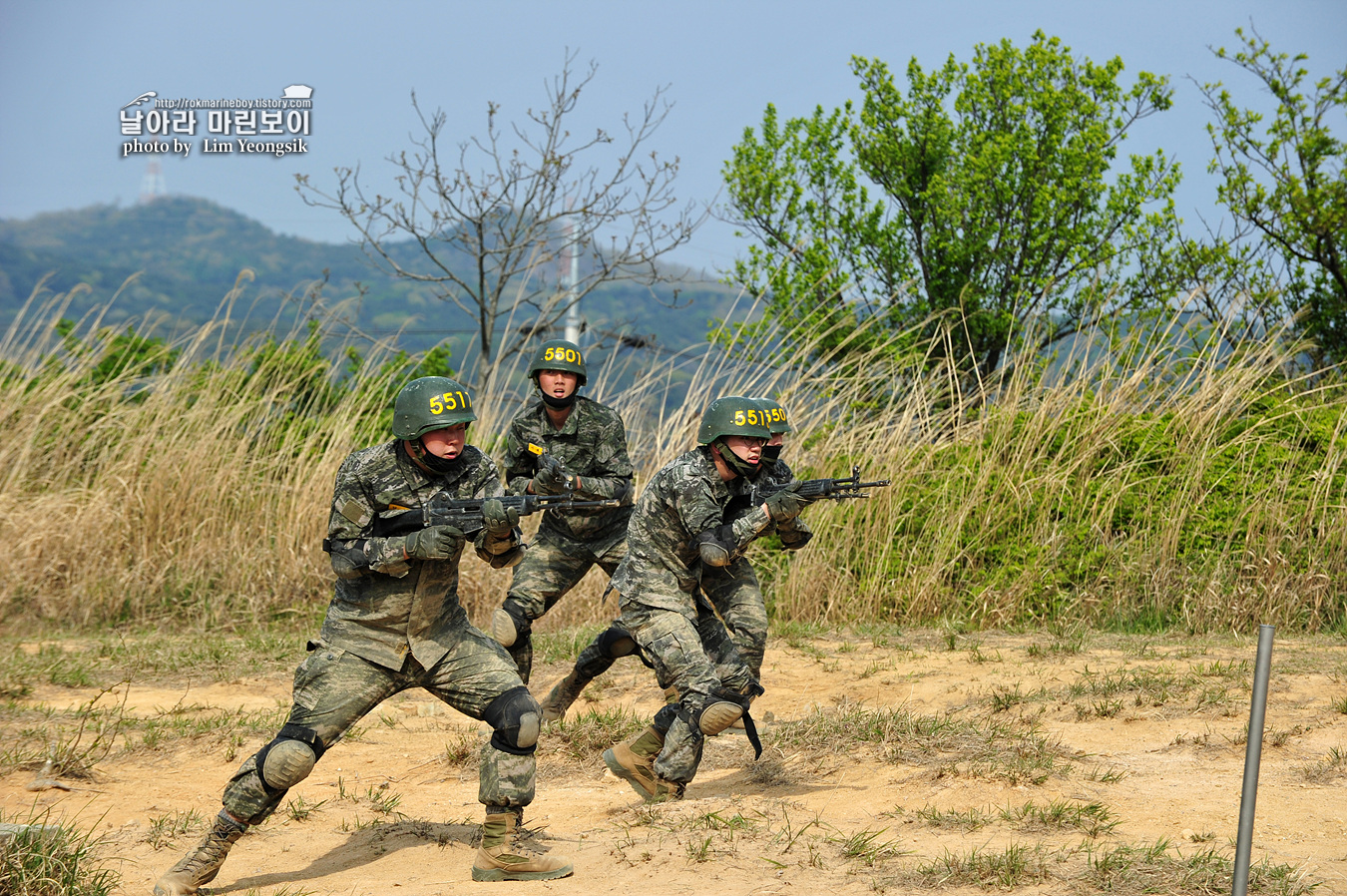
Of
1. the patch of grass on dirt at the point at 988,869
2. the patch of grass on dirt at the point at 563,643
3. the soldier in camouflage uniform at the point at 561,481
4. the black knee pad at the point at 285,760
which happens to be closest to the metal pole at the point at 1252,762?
the patch of grass on dirt at the point at 988,869

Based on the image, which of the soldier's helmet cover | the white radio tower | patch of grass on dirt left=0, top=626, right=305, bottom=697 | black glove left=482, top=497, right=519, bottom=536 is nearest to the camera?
black glove left=482, top=497, right=519, bottom=536

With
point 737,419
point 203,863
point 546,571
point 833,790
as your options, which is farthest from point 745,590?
point 203,863

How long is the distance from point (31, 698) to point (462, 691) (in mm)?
4057

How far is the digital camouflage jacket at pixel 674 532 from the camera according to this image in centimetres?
505

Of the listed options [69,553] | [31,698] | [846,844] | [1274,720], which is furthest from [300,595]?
[1274,720]

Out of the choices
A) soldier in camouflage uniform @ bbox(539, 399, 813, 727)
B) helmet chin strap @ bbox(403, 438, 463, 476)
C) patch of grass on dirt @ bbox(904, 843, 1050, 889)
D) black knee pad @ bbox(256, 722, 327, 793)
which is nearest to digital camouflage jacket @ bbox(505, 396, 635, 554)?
soldier in camouflage uniform @ bbox(539, 399, 813, 727)

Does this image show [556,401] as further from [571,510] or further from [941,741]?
[941,741]

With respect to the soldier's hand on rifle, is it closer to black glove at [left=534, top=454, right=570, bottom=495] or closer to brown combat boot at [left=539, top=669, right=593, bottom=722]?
black glove at [left=534, top=454, right=570, bottom=495]

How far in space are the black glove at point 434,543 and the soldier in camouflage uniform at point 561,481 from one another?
2.07 meters

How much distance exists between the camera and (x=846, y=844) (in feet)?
13.8

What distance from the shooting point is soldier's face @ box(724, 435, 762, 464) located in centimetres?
514

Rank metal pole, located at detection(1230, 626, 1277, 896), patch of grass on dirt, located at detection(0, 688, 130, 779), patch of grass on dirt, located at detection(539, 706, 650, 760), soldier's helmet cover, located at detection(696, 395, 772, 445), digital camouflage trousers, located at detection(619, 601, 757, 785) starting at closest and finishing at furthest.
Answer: metal pole, located at detection(1230, 626, 1277, 896) < digital camouflage trousers, located at detection(619, 601, 757, 785) < soldier's helmet cover, located at detection(696, 395, 772, 445) < patch of grass on dirt, located at detection(0, 688, 130, 779) < patch of grass on dirt, located at detection(539, 706, 650, 760)

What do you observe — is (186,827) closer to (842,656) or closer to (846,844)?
(846,844)

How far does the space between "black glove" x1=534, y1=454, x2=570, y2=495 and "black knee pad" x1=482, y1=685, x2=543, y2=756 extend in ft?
6.31
